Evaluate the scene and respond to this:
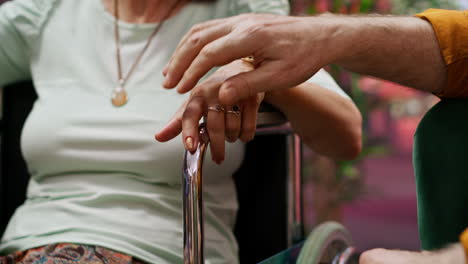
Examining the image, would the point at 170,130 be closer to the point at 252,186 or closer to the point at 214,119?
the point at 214,119

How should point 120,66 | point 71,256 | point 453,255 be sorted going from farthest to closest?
point 120,66 < point 71,256 < point 453,255

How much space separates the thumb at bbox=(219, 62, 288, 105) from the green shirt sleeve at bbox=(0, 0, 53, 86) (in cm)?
72

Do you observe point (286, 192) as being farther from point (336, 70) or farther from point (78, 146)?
point (336, 70)

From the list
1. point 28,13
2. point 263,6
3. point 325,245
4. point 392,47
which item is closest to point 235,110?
point 392,47

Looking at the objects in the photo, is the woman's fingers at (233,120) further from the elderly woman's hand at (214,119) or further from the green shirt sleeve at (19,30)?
the green shirt sleeve at (19,30)

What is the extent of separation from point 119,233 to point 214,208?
0.21 meters

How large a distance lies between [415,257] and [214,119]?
1.04ft

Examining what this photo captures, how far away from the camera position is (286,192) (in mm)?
1200

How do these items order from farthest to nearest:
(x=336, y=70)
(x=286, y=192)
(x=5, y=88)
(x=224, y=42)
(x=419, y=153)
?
(x=336, y=70) < (x=5, y=88) < (x=286, y=192) < (x=419, y=153) < (x=224, y=42)

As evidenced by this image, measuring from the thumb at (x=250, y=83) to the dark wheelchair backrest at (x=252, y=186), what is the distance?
1.68 ft

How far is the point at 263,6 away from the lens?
1153 millimetres

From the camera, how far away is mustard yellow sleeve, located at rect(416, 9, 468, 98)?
0.76 m

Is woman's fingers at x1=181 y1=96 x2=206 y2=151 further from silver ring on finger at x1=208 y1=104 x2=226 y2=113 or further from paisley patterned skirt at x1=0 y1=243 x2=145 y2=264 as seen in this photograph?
paisley patterned skirt at x1=0 y1=243 x2=145 y2=264

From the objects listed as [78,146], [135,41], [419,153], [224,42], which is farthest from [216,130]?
[135,41]
